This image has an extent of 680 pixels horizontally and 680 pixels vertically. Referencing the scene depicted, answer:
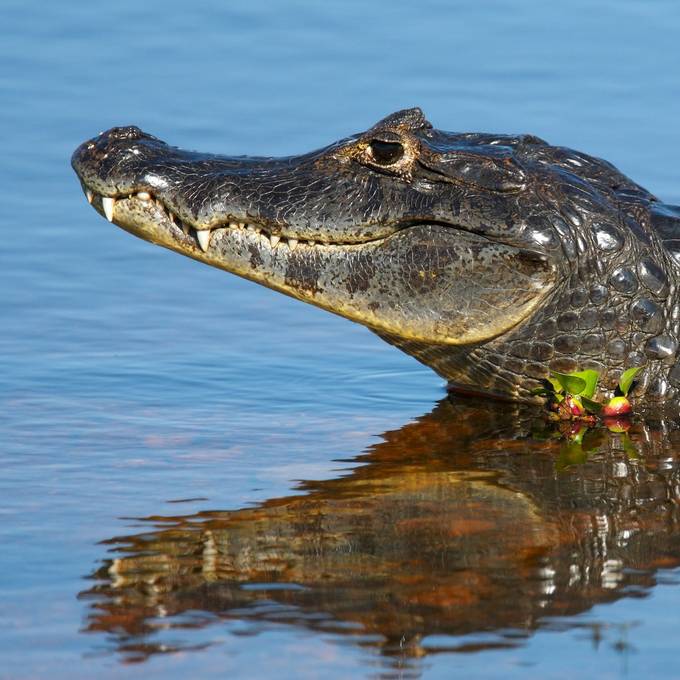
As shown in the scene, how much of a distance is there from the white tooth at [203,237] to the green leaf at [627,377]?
1903 mm

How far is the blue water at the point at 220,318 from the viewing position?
469cm

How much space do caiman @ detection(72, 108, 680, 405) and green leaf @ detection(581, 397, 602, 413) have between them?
5.6 inches

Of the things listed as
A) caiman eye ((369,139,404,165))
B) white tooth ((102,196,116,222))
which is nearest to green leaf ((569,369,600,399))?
caiman eye ((369,139,404,165))

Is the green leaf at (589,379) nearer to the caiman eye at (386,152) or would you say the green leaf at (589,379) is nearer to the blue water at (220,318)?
the blue water at (220,318)

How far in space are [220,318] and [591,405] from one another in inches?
95.6

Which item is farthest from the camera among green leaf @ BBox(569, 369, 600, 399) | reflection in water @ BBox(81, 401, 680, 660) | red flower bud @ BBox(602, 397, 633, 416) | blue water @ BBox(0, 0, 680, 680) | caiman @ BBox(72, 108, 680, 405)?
red flower bud @ BBox(602, 397, 633, 416)

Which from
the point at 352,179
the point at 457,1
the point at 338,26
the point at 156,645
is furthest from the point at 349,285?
the point at 457,1

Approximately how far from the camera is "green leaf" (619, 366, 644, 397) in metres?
7.06

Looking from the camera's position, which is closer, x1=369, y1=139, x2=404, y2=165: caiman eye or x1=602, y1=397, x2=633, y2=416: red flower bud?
x1=369, y1=139, x2=404, y2=165: caiman eye

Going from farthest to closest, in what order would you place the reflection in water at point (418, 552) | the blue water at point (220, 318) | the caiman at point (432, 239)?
the caiman at point (432, 239) → the reflection in water at point (418, 552) → the blue water at point (220, 318)

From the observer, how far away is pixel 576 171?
734cm

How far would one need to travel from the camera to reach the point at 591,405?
712 cm

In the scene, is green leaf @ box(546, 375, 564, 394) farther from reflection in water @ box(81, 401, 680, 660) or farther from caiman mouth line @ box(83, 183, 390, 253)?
caiman mouth line @ box(83, 183, 390, 253)

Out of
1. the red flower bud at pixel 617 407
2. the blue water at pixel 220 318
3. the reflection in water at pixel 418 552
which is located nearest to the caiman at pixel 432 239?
the red flower bud at pixel 617 407
